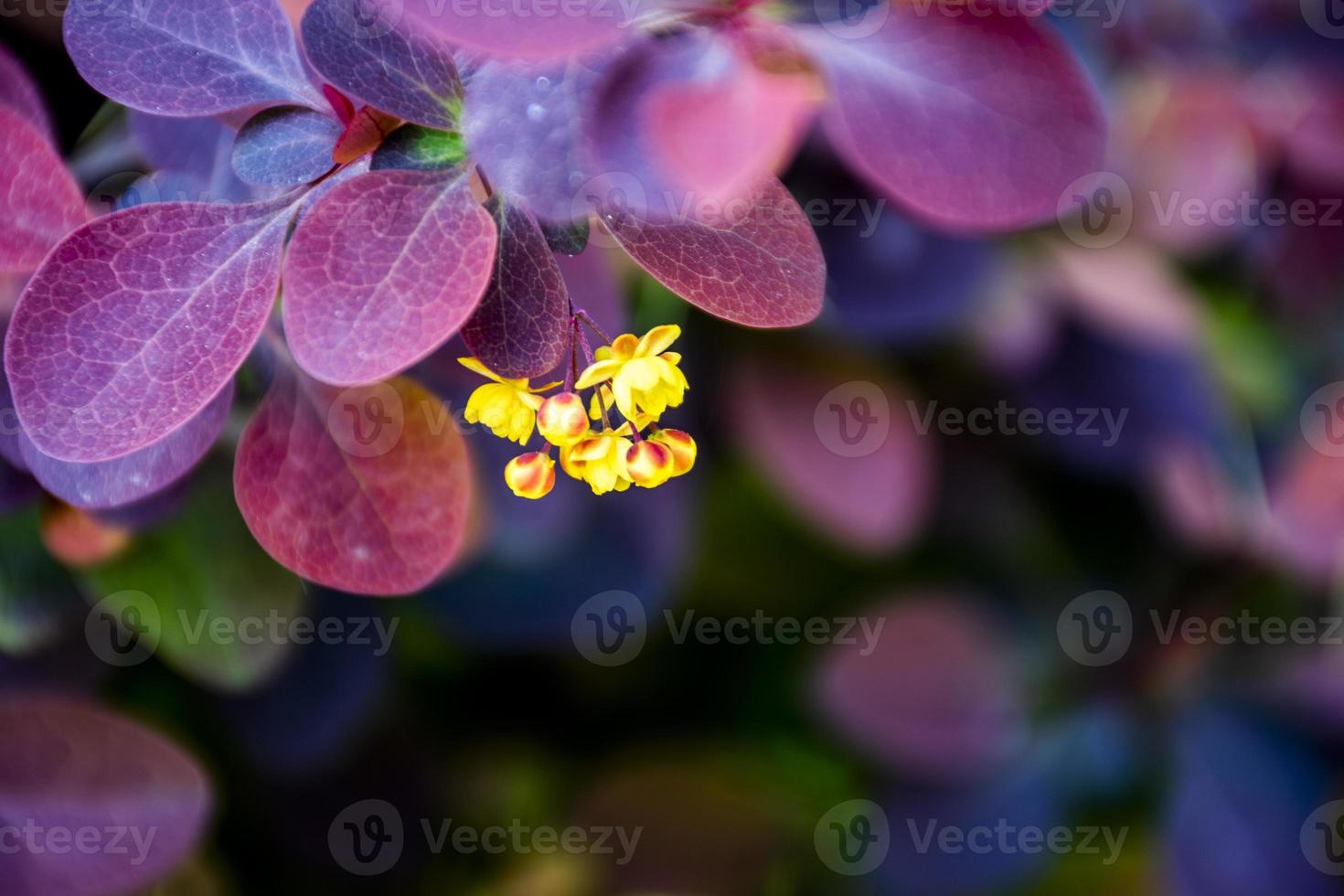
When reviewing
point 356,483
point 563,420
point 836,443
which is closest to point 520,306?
point 563,420

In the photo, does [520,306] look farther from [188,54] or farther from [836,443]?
[836,443]

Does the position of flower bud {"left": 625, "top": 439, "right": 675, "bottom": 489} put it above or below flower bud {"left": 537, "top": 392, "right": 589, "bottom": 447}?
below

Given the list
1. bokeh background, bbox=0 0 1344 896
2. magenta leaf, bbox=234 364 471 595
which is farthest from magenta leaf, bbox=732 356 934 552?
magenta leaf, bbox=234 364 471 595

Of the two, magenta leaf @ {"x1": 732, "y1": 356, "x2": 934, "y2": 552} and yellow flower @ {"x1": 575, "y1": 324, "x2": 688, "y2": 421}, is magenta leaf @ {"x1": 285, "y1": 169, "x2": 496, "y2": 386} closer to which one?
yellow flower @ {"x1": 575, "y1": 324, "x2": 688, "y2": 421}

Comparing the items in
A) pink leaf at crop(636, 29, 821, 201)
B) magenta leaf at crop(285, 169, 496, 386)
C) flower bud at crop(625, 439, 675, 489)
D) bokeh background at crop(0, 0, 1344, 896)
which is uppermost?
pink leaf at crop(636, 29, 821, 201)

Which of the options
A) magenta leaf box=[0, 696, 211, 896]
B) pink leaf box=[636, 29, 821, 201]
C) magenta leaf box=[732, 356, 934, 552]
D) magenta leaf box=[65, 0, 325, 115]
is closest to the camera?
pink leaf box=[636, 29, 821, 201]

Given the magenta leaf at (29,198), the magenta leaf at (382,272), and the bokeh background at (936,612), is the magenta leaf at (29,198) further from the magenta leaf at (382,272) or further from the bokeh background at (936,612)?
the bokeh background at (936,612)

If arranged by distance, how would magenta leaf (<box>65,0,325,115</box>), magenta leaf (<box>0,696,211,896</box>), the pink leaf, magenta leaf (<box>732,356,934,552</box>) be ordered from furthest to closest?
magenta leaf (<box>732,356,934,552</box>) → magenta leaf (<box>0,696,211,896</box>) → magenta leaf (<box>65,0,325,115</box>) → the pink leaf
